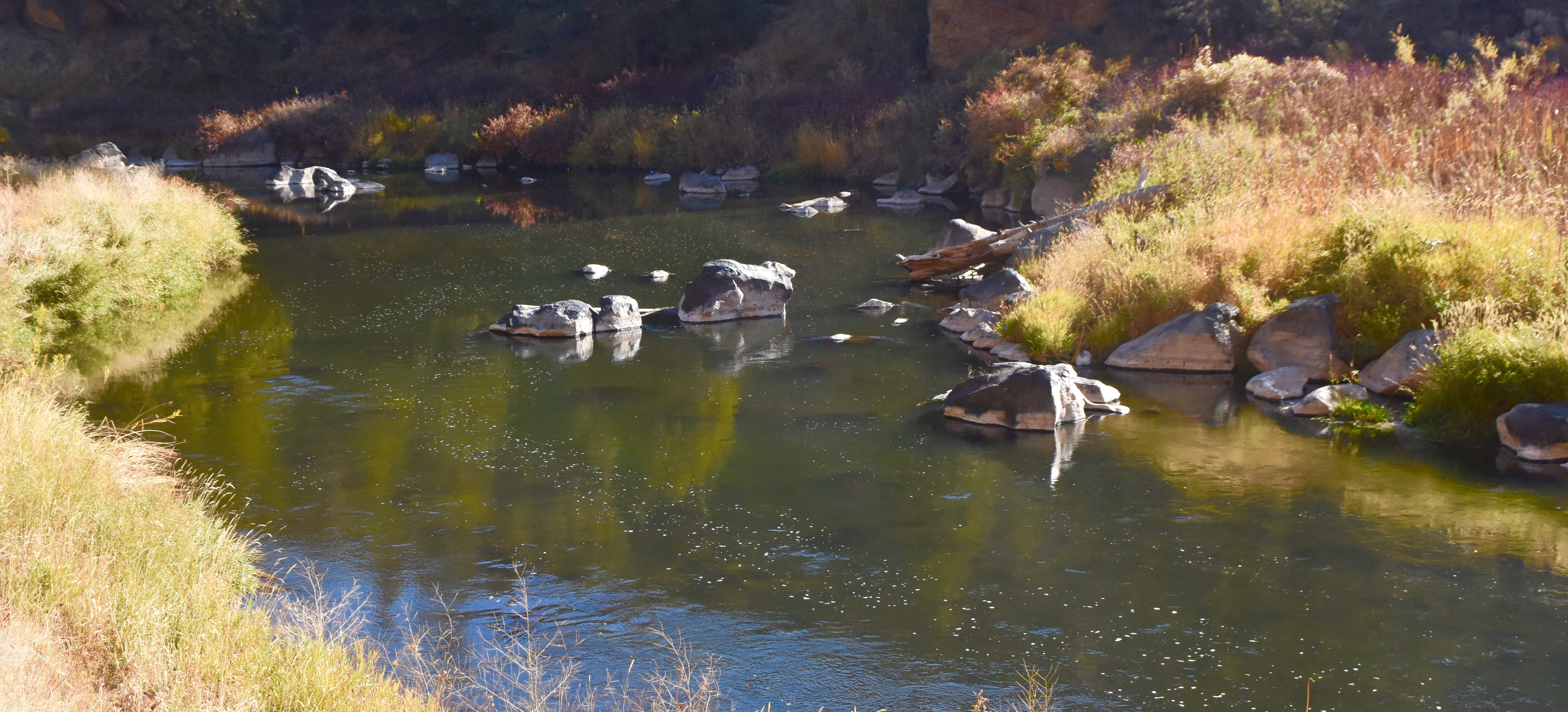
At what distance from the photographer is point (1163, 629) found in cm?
639

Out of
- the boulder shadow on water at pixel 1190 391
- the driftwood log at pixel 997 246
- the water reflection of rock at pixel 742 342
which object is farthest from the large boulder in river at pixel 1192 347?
the water reflection of rock at pixel 742 342

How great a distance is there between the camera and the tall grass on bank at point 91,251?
1225 cm

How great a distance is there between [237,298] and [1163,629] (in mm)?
14602

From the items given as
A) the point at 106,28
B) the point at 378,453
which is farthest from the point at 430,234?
the point at 106,28

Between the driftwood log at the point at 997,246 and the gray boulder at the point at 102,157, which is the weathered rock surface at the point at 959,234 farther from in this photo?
the gray boulder at the point at 102,157

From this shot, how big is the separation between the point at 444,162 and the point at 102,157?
10.6 metres

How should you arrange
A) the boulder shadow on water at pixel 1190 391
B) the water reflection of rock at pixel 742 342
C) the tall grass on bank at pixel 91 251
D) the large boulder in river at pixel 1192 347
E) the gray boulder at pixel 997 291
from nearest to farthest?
1. the boulder shadow on water at pixel 1190 391
2. the large boulder in river at pixel 1192 347
3. the tall grass on bank at pixel 91 251
4. the water reflection of rock at pixel 742 342
5. the gray boulder at pixel 997 291

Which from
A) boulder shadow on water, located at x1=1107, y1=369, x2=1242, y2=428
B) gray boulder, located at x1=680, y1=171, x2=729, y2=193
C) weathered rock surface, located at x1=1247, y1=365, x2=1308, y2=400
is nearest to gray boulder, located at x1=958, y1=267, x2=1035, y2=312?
boulder shadow on water, located at x1=1107, y1=369, x2=1242, y2=428

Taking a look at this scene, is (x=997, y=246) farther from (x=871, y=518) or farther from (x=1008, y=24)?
(x=1008, y=24)

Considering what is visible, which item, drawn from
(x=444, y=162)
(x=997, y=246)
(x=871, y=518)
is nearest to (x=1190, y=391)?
(x=871, y=518)

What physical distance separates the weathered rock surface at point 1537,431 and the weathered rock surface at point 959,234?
9136 millimetres

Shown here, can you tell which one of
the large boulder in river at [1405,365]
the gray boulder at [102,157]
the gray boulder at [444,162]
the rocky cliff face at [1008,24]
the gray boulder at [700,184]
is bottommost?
the large boulder in river at [1405,365]

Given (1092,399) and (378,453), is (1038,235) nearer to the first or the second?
(1092,399)

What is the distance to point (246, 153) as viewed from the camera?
4106 centimetres
